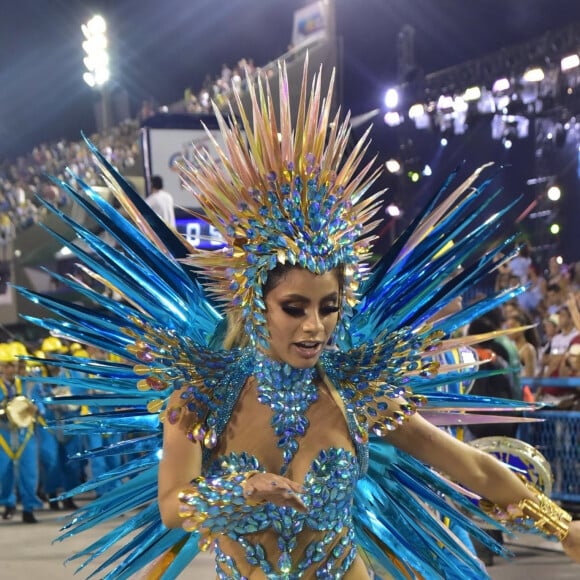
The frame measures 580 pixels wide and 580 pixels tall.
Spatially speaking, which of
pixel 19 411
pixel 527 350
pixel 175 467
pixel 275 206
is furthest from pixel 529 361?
pixel 175 467

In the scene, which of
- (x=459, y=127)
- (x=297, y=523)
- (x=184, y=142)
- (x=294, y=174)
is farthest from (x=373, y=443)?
(x=459, y=127)

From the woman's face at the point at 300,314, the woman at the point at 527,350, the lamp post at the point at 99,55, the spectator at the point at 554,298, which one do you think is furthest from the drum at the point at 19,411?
the lamp post at the point at 99,55

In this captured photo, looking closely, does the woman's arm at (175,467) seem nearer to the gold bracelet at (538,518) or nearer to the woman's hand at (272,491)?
the woman's hand at (272,491)

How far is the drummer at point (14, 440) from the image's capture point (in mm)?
9991

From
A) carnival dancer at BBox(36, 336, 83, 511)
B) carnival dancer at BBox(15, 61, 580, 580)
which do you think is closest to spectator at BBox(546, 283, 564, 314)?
carnival dancer at BBox(36, 336, 83, 511)

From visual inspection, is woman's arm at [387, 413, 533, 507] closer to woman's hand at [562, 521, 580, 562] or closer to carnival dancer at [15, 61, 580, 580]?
carnival dancer at [15, 61, 580, 580]

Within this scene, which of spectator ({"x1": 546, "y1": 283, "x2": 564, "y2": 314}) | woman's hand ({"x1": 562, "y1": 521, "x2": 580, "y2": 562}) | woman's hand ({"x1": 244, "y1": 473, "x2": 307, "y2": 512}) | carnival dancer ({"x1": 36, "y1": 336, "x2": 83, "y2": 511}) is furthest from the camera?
carnival dancer ({"x1": 36, "y1": 336, "x2": 83, "y2": 511})

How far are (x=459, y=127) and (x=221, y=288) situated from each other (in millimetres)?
12284

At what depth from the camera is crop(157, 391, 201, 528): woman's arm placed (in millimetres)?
2459

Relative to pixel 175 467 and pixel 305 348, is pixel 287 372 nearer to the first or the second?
pixel 305 348

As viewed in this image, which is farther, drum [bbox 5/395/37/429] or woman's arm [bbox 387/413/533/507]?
drum [bbox 5/395/37/429]

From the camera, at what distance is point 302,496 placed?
2.49 meters

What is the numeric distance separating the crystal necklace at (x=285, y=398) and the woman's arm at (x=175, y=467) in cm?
23

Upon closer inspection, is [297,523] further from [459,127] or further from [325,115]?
[459,127]
